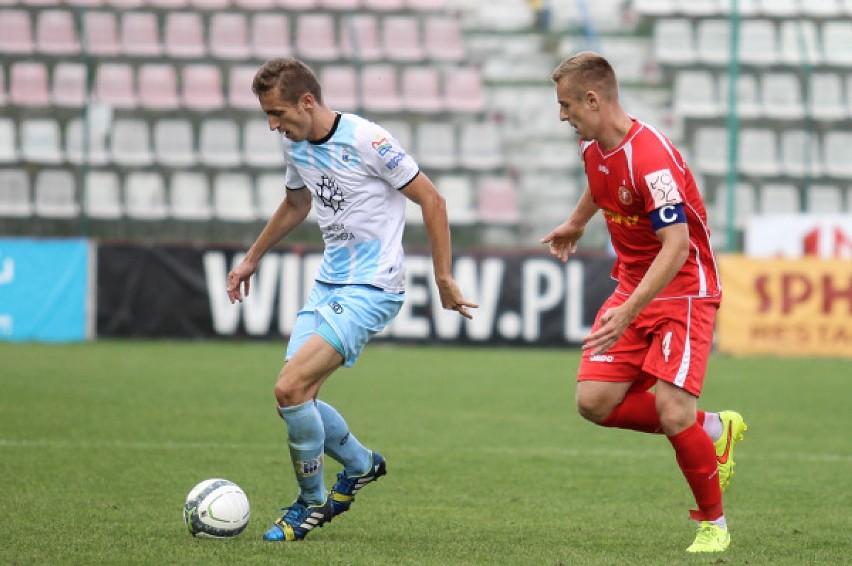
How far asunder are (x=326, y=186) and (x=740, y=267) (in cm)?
1128

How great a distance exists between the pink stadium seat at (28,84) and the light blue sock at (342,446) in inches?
580

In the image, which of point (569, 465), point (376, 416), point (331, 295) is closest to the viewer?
point (331, 295)

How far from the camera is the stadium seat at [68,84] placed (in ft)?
63.7

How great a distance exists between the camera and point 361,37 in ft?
68.8

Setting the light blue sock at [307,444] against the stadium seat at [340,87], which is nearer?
the light blue sock at [307,444]

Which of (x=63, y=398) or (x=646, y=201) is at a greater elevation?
(x=646, y=201)

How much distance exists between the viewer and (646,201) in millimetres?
5426

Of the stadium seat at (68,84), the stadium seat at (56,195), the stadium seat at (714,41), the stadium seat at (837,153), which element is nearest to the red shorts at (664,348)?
the stadium seat at (56,195)

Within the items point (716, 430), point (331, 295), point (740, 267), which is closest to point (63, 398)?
point (331, 295)

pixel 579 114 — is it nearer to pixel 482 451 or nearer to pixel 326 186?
pixel 326 186

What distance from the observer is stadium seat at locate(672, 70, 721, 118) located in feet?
68.2

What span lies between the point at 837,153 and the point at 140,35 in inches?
416

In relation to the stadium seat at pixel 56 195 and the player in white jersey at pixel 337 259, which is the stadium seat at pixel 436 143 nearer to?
the stadium seat at pixel 56 195

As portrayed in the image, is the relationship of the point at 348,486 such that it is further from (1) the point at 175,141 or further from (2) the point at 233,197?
(1) the point at 175,141
